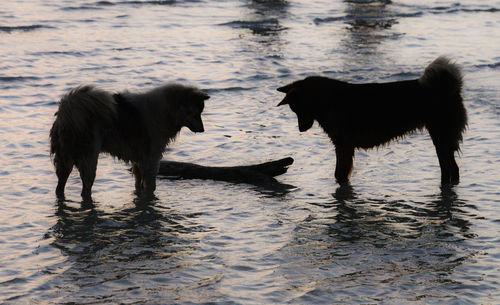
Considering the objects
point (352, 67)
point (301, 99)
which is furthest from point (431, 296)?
point (352, 67)

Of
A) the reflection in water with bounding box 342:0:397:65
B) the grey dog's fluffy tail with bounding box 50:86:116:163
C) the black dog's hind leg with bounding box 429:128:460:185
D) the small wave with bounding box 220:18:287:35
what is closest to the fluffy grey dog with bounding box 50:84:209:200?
the grey dog's fluffy tail with bounding box 50:86:116:163

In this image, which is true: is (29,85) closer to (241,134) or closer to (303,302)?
(241,134)

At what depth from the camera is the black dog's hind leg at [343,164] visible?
9656 millimetres

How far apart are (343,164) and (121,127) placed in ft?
7.94

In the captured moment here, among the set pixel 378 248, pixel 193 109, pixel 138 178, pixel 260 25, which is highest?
pixel 193 109

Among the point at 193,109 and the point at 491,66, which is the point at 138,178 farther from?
the point at 491,66

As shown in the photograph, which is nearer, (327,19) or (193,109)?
(193,109)

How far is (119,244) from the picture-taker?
7645 millimetres

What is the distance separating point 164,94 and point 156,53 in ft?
31.5

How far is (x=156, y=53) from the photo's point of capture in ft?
60.8

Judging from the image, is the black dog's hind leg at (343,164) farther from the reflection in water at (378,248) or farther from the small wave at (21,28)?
the small wave at (21,28)

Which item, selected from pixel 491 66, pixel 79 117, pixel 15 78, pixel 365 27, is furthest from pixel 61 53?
pixel 79 117

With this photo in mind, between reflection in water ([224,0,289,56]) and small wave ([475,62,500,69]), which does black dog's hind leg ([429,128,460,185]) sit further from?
reflection in water ([224,0,289,56])

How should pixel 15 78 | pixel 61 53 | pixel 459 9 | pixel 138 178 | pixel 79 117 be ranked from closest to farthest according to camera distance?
1. pixel 79 117
2. pixel 138 178
3. pixel 15 78
4. pixel 61 53
5. pixel 459 9
